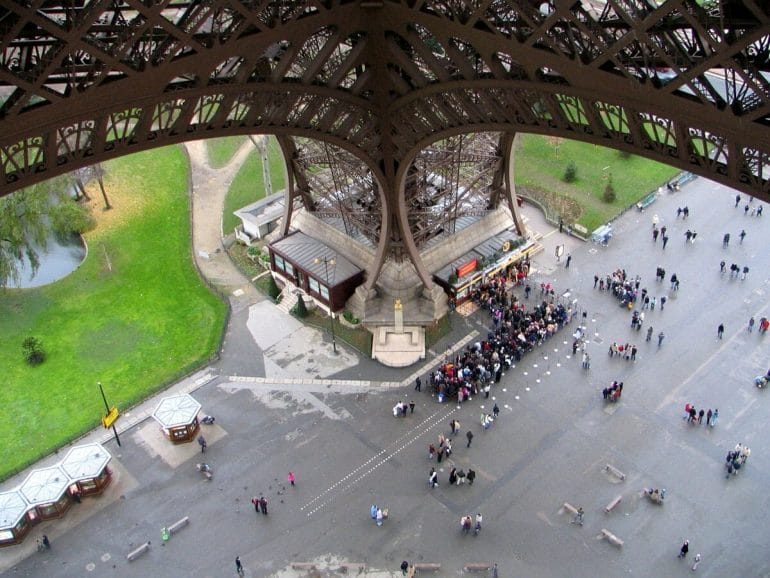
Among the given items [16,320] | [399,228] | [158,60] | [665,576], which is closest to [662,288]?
[399,228]

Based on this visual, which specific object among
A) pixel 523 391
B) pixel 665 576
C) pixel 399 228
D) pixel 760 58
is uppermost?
pixel 760 58

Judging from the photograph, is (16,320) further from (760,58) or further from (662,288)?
(760,58)

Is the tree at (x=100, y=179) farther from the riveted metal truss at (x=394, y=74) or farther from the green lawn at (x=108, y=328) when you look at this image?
the riveted metal truss at (x=394, y=74)

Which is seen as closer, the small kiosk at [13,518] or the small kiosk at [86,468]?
the small kiosk at [13,518]

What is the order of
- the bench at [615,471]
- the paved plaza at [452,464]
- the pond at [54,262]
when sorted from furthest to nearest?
the pond at [54,262] < the bench at [615,471] < the paved plaza at [452,464]

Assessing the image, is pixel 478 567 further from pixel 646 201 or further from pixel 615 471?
pixel 646 201

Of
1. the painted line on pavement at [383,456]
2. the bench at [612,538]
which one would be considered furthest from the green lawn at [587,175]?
the bench at [612,538]

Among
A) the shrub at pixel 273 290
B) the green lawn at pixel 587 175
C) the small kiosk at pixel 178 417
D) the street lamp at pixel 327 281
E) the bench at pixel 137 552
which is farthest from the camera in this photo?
the green lawn at pixel 587 175
